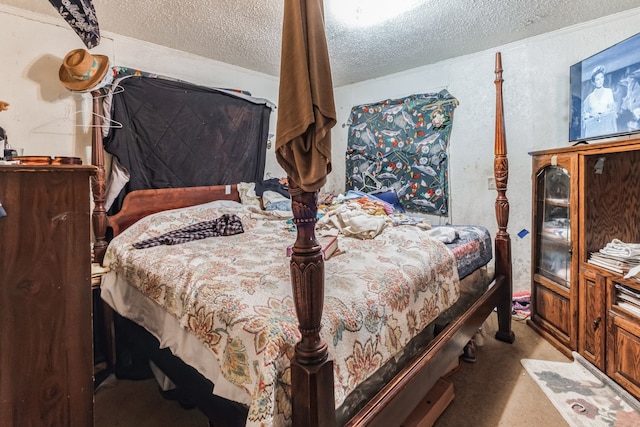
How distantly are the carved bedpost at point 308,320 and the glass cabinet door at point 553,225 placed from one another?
203 centimetres

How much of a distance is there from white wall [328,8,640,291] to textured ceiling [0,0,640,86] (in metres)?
0.12

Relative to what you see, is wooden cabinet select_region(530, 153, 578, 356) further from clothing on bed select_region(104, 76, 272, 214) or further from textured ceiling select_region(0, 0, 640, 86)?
clothing on bed select_region(104, 76, 272, 214)

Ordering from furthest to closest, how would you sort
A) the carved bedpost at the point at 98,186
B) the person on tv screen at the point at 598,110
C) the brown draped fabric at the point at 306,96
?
the carved bedpost at the point at 98,186 < the person on tv screen at the point at 598,110 < the brown draped fabric at the point at 306,96

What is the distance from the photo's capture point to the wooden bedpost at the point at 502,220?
85.6 inches

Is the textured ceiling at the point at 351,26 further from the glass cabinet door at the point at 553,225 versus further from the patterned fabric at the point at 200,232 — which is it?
the patterned fabric at the point at 200,232

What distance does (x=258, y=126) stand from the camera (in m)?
3.20

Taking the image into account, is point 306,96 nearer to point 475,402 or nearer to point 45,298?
point 45,298

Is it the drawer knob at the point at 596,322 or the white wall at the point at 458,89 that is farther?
the white wall at the point at 458,89

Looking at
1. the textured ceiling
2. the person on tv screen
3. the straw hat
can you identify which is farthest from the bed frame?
the person on tv screen

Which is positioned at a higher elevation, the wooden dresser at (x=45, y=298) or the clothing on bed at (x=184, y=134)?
the clothing on bed at (x=184, y=134)

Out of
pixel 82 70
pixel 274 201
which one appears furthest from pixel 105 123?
pixel 274 201

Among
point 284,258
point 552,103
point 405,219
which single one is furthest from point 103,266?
point 552,103

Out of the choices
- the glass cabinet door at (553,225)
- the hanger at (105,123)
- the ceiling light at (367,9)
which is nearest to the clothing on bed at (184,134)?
the hanger at (105,123)

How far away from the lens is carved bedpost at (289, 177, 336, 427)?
33.3 inches
